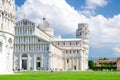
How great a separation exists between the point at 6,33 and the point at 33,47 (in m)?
60.3

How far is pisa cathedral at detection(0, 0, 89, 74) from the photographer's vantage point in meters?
63.8

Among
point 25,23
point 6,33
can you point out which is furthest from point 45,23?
point 6,33

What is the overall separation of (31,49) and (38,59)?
451cm

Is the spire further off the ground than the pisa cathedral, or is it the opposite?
the spire

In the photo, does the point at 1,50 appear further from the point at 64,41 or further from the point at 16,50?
the point at 64,41

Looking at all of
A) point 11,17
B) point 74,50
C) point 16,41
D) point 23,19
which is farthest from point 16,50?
point 11,17

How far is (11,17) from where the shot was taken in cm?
6656

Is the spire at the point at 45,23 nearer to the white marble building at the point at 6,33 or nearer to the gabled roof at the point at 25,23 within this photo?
the gabled roof at the point at 25,23

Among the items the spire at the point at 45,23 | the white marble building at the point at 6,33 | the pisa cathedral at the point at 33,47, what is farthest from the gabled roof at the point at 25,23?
the white marble building at the point at 6,33

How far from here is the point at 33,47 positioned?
124m

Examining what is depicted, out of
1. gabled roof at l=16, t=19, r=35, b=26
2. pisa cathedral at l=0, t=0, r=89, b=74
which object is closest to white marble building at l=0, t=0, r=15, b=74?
pisa cathedral at l=0, t=0, r=89, b=74

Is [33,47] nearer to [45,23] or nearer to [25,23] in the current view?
[25,23]

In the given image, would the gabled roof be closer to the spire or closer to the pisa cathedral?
the pisa cathedral

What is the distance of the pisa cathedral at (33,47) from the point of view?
209ft
